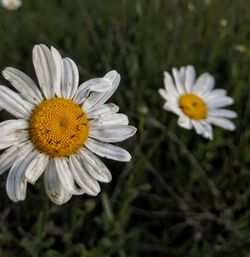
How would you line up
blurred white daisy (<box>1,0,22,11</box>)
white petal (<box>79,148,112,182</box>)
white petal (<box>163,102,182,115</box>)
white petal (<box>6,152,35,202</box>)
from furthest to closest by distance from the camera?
blurred white daisy (<box>1,0,22,11</box>) → white petal (<box>163,102,182,115</box>) → white petal (<box>79,148,112,182</box>) → white petal (<box>6,152,35,202</box>)

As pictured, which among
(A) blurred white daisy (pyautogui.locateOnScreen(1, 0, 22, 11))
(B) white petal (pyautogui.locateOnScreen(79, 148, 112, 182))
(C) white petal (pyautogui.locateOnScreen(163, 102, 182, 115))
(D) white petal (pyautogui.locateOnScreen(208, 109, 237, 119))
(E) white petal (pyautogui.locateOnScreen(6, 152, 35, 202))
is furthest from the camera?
(A) blurred white daisy (pyautogui.locateOnScreen(1, 0, 22, 11))

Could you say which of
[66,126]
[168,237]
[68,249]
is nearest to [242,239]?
[168,237]

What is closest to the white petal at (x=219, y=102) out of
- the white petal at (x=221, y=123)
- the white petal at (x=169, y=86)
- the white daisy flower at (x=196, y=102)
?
the white daisy flower at (x=196, y=102)

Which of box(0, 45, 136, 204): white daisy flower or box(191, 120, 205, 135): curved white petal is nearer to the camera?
box(0, 45, 136, 204): white daisy flower

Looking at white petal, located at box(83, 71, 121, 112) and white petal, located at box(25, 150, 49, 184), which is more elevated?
white petal, located at box(83, 71, 121, 112)

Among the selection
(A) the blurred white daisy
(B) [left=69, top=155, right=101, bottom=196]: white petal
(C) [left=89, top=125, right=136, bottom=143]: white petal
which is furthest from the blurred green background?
(C) [left=89, top=125, right=136, bottom=143]: white petal

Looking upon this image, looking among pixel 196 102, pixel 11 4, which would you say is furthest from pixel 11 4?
pixel 196 102

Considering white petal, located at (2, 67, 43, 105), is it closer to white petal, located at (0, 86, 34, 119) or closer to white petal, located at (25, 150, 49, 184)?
white petal, located at (0, 86, 34, 119)

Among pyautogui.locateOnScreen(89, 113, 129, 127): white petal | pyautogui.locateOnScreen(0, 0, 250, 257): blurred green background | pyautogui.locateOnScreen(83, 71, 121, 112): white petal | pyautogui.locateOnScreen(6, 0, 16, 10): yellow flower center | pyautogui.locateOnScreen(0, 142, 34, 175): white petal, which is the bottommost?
pyautogui.locateOnScreen(0, 0, 250, 257): blurred green background
